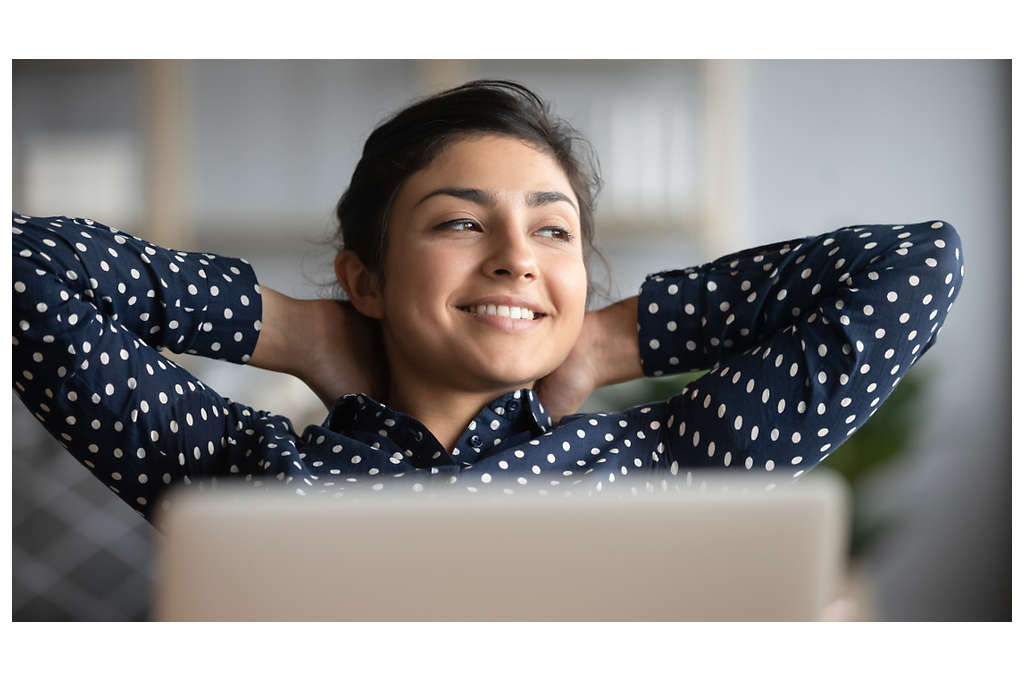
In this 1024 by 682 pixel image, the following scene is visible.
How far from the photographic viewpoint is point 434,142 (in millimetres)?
835

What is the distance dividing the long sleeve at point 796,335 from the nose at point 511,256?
0.14 m

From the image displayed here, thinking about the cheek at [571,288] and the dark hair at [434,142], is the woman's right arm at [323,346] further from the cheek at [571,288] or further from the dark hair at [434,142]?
the cheek at [571,288]

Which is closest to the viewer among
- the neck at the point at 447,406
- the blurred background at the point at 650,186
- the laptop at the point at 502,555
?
the laptop at the point at 502,555

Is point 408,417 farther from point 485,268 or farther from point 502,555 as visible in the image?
point 502,555

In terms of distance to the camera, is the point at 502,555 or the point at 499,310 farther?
the point at 499,310

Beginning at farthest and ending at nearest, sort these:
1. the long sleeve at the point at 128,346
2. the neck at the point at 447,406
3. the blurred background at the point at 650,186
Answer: the blurred background at the point at 650,186 < the neck at the point at 447,406 < the long sleeve at the point at 128,346

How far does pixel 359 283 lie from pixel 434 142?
0.15 metres

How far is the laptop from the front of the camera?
1.49 ft

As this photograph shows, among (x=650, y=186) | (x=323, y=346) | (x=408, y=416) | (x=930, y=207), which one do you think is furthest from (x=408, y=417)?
(x=930, y=207)

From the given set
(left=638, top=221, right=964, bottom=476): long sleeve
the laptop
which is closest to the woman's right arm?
(left=638, top=221, right=964, bottom=476): long sleeve

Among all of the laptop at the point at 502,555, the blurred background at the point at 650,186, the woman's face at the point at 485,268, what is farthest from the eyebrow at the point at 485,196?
the blurred background at the point at 650,186

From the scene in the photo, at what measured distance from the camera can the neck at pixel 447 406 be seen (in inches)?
32.9

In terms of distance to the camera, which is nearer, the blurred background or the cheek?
the cheek

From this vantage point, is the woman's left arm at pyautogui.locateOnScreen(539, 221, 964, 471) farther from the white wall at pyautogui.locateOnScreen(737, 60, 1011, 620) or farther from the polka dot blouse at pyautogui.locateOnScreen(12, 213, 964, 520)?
the white wall at pyautogui.locateOnScreen(737, 60, 1011, 620)
